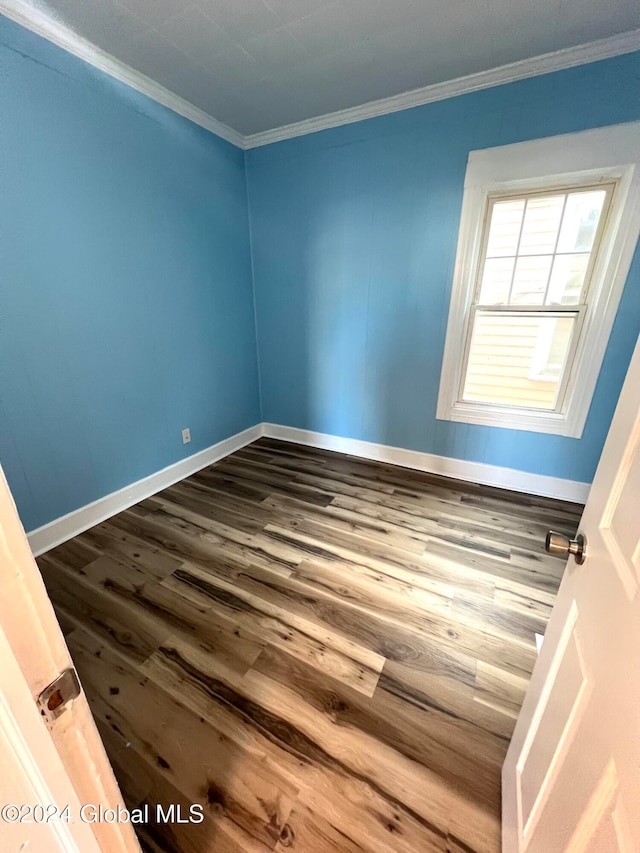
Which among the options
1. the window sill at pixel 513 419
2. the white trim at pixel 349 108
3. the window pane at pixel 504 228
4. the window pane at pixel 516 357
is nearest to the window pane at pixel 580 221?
the window pane at pixel 504 228

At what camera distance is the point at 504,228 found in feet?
7.48

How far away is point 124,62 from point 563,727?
11.0 ft

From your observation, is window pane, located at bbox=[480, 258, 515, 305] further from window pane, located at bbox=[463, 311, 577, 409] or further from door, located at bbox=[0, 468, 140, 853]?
door, located at bbox=[0, 468, 140, 853]

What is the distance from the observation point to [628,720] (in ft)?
1.45

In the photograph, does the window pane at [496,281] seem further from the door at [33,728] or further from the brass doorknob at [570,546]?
the door at [33,728]

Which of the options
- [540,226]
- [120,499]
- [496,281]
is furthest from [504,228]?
[120,499]

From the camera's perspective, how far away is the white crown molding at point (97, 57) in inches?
61.6

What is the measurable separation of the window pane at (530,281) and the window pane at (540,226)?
2.1 inches

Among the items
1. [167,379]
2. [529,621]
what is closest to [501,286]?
[529,621]

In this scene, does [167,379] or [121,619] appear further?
[167,379]

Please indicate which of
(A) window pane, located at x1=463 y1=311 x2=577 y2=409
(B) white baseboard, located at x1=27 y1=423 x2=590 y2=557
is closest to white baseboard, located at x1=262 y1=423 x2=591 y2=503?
(B) white baseboard, located at x1=27 y1=423 x2=590 y2=557

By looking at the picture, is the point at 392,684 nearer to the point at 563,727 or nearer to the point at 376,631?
the point at 376,631

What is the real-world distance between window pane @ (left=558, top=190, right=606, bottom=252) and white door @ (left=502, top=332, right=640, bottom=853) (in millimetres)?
2050

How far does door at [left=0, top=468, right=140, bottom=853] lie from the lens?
374 mm
